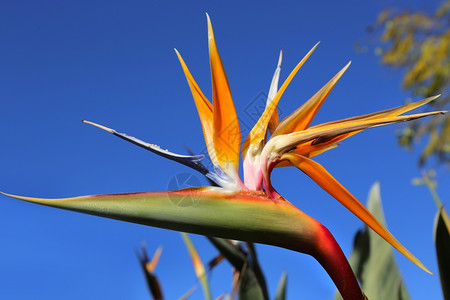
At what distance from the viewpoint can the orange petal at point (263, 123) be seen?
669 mm

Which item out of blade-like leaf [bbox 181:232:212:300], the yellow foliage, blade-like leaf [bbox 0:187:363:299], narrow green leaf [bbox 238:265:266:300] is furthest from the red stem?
the yellow foliage

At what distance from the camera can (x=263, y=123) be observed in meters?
0.68

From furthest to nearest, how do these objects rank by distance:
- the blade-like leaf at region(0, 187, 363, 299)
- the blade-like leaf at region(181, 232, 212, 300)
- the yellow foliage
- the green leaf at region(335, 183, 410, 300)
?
1. the yellow foliage
2. the blade-like leaf at region(181, 232, 212, 300)
3. the green leaf at region(335, 183, 410, 300)
4. the blade-like leaf at region(0, 187, 363, 299)

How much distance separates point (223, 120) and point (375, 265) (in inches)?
26.6

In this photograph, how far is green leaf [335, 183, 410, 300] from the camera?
1090 millimetres

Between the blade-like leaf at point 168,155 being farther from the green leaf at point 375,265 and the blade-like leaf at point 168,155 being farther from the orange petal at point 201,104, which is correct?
the green leaf at point 375,265

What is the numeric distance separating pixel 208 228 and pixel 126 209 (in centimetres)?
9

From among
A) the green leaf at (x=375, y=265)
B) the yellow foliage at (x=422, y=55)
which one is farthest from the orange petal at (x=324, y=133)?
the yellow foliage at (x=422, y=55)

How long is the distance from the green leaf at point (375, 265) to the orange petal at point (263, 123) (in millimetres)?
564

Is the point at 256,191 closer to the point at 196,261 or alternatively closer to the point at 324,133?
the point at 324,133

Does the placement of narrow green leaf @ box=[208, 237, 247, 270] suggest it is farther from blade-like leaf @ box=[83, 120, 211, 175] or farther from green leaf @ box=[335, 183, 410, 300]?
blade-like leaf @ box=[83, 120, 211, 175]

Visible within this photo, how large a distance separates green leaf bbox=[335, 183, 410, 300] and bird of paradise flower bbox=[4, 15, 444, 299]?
0.49 metres

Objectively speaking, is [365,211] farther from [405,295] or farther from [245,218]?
[405,295]

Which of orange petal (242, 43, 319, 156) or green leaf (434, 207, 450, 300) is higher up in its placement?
orange petal (242, 43, 319, 156)
